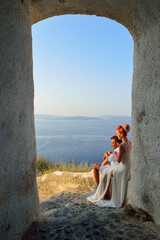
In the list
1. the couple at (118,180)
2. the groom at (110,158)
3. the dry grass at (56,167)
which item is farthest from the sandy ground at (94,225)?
the dry grass at (56,167)

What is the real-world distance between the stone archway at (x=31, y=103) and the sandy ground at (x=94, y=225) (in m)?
0.16

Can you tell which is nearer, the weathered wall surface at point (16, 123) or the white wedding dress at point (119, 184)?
the weathered wall surface at point (16, 123)

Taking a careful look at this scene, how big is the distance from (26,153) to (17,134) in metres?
0.36

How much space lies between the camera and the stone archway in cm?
235

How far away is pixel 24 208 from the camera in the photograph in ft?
8.84

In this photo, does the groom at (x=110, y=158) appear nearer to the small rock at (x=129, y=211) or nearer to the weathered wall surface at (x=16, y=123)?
the small rock at (x=129, y=211)

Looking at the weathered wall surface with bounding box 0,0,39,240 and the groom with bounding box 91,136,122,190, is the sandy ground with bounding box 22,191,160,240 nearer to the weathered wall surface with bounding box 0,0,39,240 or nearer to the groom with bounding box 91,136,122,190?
the weathered wall surface with bounding box 0,0,39,240

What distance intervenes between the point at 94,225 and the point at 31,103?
1813mm

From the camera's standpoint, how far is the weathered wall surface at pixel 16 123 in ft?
7.52

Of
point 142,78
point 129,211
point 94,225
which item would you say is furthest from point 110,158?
point 142,78

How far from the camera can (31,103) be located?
2996 mm

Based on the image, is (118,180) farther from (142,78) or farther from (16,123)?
(16,123)

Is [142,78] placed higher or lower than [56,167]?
higher

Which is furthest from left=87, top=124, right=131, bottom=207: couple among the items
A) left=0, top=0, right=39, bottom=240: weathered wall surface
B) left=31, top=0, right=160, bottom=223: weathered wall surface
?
left=0, top=0, right=39, bottom=240: weathered wall surface
